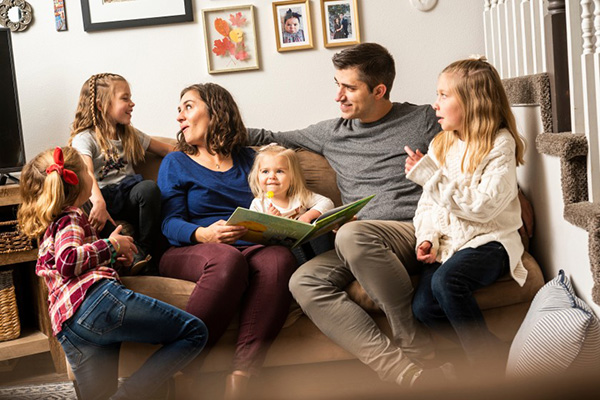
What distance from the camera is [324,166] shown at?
7.95 ft

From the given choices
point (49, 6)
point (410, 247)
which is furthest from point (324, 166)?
point (49, 6)

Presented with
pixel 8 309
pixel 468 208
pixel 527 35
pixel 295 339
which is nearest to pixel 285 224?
pixel 295 339

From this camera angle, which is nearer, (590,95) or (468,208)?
(590,95)

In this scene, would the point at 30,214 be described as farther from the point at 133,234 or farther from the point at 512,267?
the point at 512,267

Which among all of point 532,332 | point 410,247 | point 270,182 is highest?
point 270,182

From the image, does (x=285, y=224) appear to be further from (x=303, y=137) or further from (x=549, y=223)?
(x=549, y=223)

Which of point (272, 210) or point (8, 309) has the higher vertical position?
point (272, 210)

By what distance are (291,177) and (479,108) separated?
2.14 ft

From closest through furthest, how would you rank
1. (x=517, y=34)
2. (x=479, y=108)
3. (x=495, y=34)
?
1. (x=479, y=108)
2. (x=517, y=34)
3. (x=495, y=34)

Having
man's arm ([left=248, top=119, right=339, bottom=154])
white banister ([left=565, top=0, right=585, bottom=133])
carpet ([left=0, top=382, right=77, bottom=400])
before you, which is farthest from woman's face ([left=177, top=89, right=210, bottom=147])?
white banister ([left=565, top=0, right=585, bottom=133])

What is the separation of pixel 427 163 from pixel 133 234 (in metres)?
1.06

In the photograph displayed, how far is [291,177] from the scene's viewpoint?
222cm

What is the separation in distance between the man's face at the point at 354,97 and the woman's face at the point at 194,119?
0.47 metres

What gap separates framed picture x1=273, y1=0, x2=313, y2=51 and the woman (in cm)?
56
